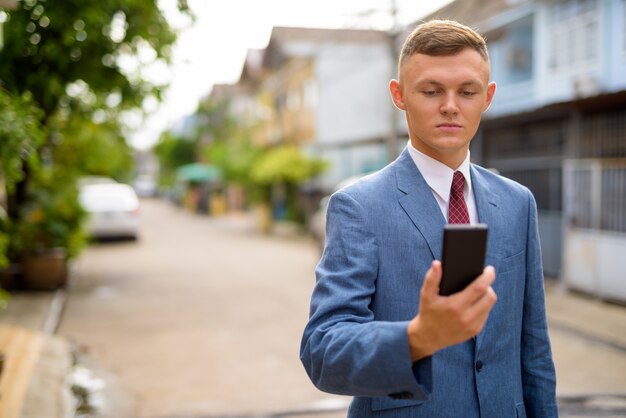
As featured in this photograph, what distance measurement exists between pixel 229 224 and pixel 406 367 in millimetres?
28416

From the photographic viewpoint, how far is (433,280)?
3.70 feet

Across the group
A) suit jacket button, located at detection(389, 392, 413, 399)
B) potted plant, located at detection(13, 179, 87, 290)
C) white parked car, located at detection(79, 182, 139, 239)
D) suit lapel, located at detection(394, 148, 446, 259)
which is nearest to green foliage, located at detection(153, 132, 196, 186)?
white parked car, located at detection(79, 182, 139, 239)

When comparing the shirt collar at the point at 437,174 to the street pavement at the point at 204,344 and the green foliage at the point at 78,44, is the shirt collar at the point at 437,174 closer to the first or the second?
the street pavement at the point at 204,344

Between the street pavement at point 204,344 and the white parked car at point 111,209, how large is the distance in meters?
4.84

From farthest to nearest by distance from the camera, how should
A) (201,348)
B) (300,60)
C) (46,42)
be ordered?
(300,60) → (201,348) → (46,42)

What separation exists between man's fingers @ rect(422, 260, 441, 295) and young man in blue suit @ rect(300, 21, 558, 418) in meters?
0.07

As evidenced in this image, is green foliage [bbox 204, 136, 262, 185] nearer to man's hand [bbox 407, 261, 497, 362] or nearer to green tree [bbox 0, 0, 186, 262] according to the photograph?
green tree [bbox 0, 0, 186, 262]

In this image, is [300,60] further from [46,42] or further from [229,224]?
[46,42]

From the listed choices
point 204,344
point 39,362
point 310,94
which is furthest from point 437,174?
point 310,94

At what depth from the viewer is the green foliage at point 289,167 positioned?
2122 cm

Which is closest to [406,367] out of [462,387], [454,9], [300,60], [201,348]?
[462,387]

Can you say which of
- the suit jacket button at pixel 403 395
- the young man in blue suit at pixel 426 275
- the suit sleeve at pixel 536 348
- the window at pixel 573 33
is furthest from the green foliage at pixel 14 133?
the window at pixel 573 33

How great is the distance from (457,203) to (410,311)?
305 millimetres

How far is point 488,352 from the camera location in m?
1.57
